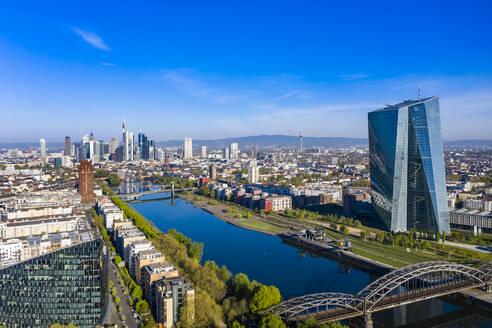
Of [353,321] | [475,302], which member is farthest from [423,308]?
[353,321]

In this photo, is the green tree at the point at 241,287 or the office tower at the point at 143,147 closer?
the green tree at the point at 241,287

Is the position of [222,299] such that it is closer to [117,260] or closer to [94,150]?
[117,260]

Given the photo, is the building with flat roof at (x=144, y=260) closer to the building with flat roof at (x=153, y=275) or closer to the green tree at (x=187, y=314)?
the building with flat roof at (x=153, y=275)

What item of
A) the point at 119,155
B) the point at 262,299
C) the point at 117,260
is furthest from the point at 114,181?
the point at 262,299

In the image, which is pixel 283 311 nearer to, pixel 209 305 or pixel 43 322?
pixel 209 305

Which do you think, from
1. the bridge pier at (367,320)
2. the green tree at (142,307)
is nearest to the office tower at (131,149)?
the green tree at (142,307)
